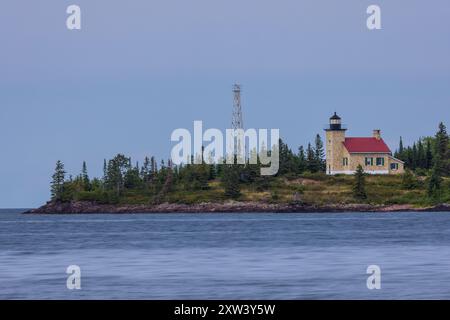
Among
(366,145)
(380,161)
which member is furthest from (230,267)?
(380,161)

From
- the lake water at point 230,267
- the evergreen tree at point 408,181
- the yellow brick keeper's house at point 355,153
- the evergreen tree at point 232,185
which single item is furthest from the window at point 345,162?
the lake water at point 230,267

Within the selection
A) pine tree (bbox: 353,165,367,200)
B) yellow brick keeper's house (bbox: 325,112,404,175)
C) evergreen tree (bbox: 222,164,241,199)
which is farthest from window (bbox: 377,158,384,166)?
evergreen tree (bbox: 222,164,241,199)

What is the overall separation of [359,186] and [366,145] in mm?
10436

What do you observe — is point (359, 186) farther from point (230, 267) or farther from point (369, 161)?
point (230, 267)

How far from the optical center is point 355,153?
190 metres

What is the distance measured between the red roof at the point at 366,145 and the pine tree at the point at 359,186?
19.2 feet

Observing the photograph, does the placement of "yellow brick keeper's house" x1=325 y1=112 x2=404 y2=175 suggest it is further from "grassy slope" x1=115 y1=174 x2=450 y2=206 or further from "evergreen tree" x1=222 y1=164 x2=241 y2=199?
"evergreen tree" x1=222 y1=164 x2=241 y2=199

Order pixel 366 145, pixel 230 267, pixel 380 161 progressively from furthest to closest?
pixel 380 161 < pixel 366 145 < pixel 230 267

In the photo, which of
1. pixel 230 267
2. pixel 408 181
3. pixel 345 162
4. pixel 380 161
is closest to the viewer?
pixel 230 267

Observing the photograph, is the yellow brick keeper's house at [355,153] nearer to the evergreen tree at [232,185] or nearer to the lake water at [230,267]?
the evergreen tree at [232,185]

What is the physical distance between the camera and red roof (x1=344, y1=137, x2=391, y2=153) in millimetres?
190125

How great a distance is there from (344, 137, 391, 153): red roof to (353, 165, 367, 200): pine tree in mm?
5849
